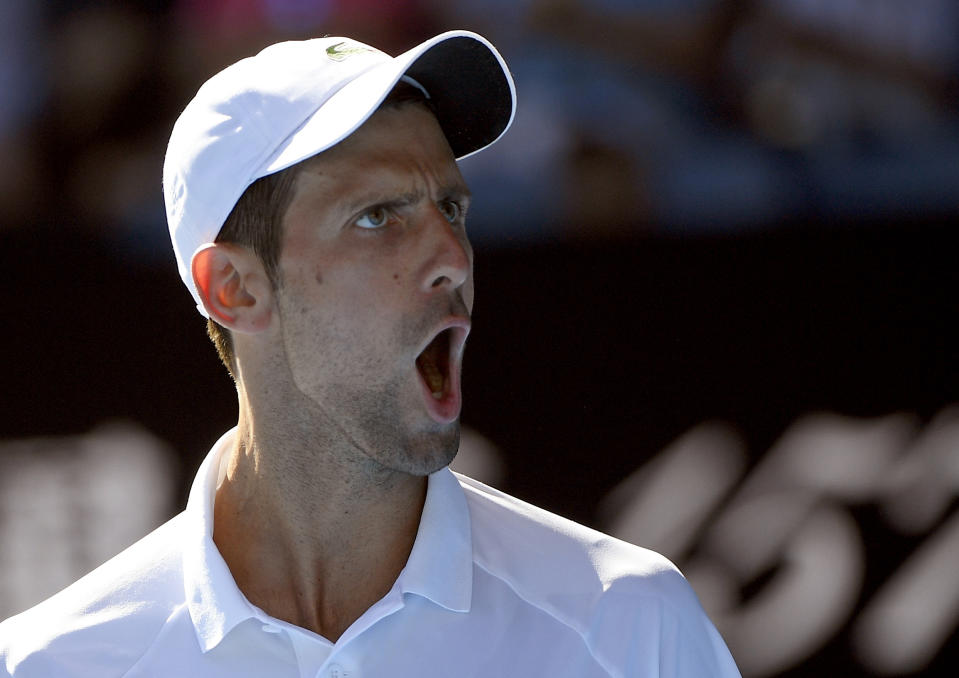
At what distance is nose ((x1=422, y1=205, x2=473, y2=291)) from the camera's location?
5.56 feet

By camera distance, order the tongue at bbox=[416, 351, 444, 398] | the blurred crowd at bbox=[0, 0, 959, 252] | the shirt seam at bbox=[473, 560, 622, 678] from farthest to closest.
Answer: the blurred crowd at bbox=[0, 0, 959, 252]
the tongue at bbox=[416, 351, 444, 398]
the shirt seam at bbox=[473, 560, 622, 678]

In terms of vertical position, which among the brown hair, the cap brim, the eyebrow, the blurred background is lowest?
the blurred background

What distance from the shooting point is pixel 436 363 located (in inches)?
75.4

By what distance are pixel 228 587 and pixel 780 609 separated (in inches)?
73.7

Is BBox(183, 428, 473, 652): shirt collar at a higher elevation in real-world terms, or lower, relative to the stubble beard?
lower

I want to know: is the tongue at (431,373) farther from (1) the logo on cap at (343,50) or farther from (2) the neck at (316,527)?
(1) the logo on cap at (343,50)

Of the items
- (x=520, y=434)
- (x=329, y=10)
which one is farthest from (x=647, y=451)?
(x=329, y=10)

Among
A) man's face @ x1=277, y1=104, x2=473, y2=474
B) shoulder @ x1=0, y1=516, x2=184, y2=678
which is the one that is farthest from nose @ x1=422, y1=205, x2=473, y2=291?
shoulder @ x1=0, y1=516, x2=184, y2=678

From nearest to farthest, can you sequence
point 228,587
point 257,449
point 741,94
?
point 228,587
point 257,449
point 741,94

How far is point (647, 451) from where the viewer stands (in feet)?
10.7

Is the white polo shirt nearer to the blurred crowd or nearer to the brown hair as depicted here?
the brown hair

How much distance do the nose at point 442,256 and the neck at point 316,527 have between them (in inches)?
9.6

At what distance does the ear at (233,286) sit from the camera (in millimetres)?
1753

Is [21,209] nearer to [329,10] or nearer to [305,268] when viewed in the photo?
[329,10]
